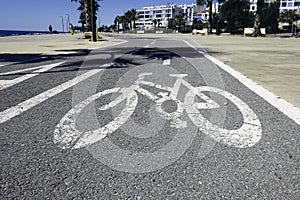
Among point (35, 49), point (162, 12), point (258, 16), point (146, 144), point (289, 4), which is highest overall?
point (162, 12)

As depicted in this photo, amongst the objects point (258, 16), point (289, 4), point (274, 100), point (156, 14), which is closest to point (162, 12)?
point (156, 14)

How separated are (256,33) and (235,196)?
36944mm

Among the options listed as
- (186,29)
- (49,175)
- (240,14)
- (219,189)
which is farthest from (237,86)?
(186,29)

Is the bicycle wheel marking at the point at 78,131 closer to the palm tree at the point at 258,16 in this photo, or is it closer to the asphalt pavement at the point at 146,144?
the asphalt pavement at the point at 146,144

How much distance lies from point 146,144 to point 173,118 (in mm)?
777

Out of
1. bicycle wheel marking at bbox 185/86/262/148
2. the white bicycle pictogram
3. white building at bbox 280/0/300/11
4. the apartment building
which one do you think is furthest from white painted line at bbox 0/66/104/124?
the apartment building

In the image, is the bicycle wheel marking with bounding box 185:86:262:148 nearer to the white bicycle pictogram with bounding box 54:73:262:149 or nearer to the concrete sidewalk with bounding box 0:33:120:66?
→ the white bicycle pictogram with bounding box 54:73:262:149

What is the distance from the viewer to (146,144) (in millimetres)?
2498

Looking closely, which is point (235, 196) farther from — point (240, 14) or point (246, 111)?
point (240, 14)

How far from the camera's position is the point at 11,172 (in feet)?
6.53

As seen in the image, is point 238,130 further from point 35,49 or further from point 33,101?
point 35,49

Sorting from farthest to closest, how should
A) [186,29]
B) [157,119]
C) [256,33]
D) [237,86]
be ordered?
[186,29] < [256,33] < [237,86] < [157,119]

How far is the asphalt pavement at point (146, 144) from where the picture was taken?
1.82m

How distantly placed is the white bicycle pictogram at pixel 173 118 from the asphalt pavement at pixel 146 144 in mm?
12
